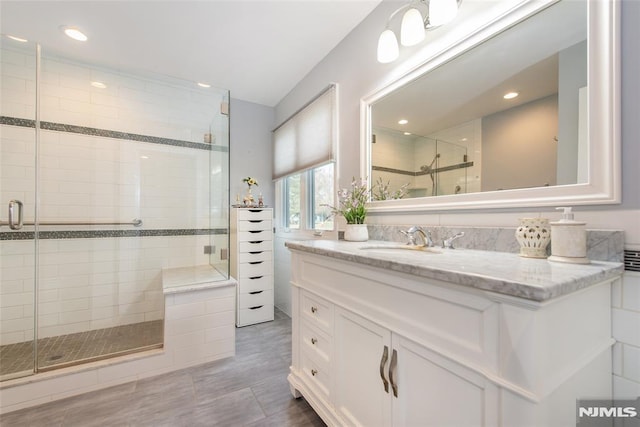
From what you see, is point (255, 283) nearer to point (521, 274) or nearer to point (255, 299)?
point (255, 299)

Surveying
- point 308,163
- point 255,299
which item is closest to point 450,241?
point 308,163

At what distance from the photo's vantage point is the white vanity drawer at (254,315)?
261 centimetres

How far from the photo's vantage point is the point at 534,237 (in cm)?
89

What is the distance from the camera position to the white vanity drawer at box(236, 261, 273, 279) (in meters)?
2.64

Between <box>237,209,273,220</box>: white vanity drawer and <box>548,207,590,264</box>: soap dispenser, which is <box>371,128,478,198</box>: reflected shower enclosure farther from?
<box>237,209,273,220</box>: white vanity drawer

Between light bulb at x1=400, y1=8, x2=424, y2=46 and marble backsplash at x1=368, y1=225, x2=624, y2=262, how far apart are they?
0.98 meters

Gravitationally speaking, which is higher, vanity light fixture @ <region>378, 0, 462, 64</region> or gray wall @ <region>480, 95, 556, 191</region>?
vanity light fixture @ <region>378, 0, 462, 64</region>

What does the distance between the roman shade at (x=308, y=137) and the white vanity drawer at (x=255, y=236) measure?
70 cm

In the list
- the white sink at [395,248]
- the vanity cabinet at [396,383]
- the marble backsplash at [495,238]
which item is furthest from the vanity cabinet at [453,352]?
the white sink at [395,248]

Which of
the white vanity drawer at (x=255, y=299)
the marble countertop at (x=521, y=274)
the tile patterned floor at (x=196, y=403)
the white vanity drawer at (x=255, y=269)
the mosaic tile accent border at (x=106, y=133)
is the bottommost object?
the tile patterned floor at (x=196, y=403)

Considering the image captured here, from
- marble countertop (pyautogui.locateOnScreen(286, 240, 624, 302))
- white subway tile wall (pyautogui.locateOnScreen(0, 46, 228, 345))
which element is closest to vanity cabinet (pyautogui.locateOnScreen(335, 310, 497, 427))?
marble countertop (pyautogui.locateOnScreen(286, 240, 624, 302))

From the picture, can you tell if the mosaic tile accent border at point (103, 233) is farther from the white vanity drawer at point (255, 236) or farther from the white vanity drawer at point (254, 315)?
the white vanity drawer at point (254, 315)

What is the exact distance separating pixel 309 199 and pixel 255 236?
2.24ft

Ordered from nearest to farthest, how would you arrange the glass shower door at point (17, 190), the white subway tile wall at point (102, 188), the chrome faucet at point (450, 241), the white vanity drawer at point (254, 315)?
the chrome faucet at point (450, 241) → the glass shower door at point (17, 190) → the white subway tile wall at point (102, 188) → the white vanity drawer at point (254, 315)
